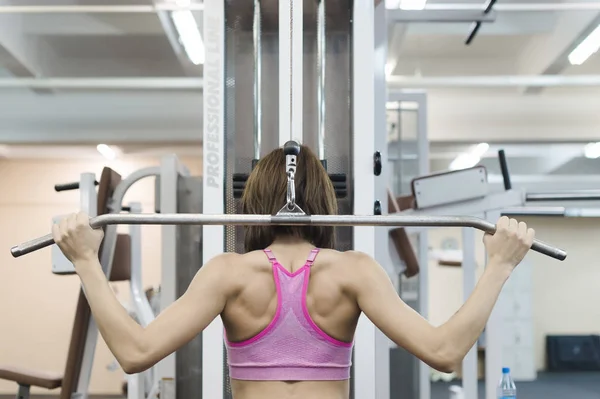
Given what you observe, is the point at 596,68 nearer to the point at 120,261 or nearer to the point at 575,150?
the point at 575,150

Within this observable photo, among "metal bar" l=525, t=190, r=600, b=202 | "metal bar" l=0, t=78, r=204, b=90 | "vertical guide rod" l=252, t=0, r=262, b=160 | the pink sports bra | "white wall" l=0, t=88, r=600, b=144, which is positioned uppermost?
"metal bar" l=0, t=78, r=204, b=90

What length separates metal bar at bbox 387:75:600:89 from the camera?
605cm

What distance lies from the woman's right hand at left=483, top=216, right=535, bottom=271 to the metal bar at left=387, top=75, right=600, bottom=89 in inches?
194

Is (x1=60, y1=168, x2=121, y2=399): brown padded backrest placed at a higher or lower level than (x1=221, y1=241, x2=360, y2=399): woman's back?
lower

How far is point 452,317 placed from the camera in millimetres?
1258

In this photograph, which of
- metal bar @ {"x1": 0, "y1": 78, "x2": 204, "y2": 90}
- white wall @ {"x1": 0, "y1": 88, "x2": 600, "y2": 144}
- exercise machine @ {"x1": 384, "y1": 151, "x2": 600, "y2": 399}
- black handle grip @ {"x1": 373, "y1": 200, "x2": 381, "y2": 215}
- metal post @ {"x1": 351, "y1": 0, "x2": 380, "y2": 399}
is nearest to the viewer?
metal post @ {"x1": 351, "y1": 0, "x2": 380, "y2": 399}

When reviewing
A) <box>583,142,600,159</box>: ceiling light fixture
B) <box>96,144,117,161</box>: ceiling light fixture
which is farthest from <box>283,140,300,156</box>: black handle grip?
<box>583,142,600,159</box>: ceiling light fixture

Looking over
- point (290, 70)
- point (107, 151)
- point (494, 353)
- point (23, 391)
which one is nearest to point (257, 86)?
point (290, 70)

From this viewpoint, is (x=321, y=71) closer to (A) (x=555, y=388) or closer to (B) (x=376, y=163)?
(B) (x=376, y=163)

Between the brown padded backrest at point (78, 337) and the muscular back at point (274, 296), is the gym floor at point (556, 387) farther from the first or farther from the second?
the muscular back at point (274, 296)

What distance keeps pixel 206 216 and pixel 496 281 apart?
1.95 feet

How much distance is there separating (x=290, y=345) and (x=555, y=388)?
25.6 feet

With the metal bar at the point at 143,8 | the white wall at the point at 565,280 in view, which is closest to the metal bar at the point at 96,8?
the metal bar at the point at 143,8

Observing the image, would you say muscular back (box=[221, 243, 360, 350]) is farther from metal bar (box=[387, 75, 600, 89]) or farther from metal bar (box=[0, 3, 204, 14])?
metal bar (box=[387, 75, 600, 89])
